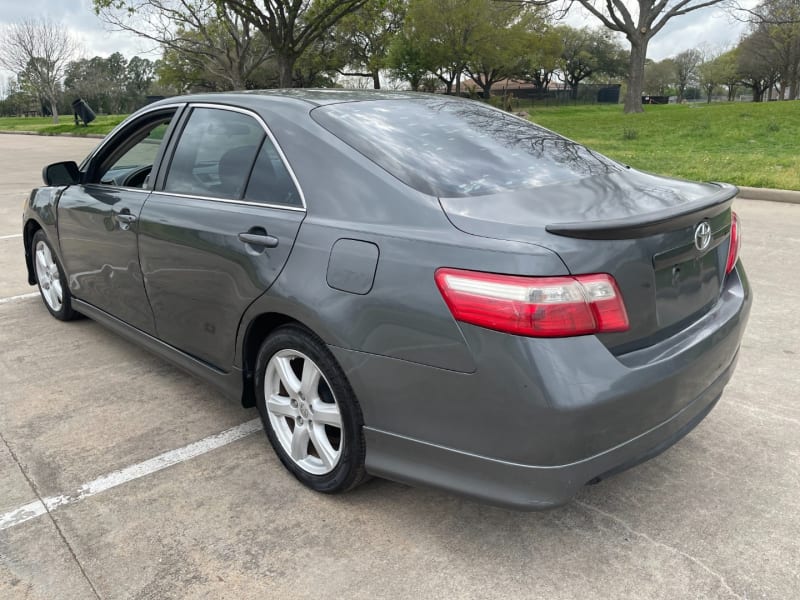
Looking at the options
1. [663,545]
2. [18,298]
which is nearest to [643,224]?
[663,545]

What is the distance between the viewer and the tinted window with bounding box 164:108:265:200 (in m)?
2.93

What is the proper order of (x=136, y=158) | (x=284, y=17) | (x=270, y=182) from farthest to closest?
1. (x=284, y=17)
2. (x=136, y=158)
3. (x=270, y=182)

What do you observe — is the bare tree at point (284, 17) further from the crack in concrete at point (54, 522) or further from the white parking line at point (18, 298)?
the crack in concrete at point (54, 522)

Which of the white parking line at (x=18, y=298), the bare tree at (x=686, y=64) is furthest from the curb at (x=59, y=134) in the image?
the bare tree at (x=686, y=64)

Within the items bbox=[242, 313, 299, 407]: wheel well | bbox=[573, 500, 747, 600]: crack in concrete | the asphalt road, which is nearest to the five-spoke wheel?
the asphalt road

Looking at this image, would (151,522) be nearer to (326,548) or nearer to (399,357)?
(326,548)

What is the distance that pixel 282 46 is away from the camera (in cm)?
2180

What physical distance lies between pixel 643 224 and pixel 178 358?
2.29 metres

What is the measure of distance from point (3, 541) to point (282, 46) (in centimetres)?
2147

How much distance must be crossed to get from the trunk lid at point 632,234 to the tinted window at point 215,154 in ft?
3.61

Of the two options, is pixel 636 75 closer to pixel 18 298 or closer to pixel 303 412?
pixel 18 298

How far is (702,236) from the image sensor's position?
7.72 feet

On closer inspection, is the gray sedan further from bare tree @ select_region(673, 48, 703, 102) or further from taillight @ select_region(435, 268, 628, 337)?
bare tree @ select_region(673, 48, 703, 102)

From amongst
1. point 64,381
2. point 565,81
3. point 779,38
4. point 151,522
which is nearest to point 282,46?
point 64,381
